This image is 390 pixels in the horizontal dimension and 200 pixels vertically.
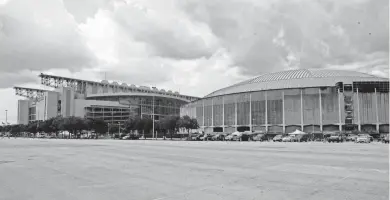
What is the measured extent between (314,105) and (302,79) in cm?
1477

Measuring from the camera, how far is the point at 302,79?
4779 inches

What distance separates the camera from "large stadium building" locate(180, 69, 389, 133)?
4264 inches

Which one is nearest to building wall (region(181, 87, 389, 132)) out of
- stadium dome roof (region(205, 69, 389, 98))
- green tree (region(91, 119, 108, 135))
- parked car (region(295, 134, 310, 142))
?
stadium dome roof (region(205, 69, 389, 98))

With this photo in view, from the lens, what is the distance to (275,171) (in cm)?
1659

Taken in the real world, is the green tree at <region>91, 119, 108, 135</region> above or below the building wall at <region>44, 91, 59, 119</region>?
below

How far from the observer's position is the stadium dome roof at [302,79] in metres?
117

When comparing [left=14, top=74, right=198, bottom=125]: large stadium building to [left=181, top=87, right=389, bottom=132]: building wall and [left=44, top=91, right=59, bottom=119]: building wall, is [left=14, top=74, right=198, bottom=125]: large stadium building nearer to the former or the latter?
[left=44, top=91, right=59, bottom=119]: building wall

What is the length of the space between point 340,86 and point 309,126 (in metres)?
16.3

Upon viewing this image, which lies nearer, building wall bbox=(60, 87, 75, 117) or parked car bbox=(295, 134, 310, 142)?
parked car bbox=(295, 134, 310, 142)

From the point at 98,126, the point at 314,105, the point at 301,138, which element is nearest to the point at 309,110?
the point at 314,105

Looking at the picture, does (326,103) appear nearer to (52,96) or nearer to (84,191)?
(84,191)

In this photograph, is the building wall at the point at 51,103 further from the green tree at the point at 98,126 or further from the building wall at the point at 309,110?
the building wall at the point at 309,110

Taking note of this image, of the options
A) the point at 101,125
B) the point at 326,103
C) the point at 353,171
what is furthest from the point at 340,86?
the point at 353,171

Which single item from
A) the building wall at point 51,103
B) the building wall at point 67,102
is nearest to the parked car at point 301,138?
the building wall at point 67,102
